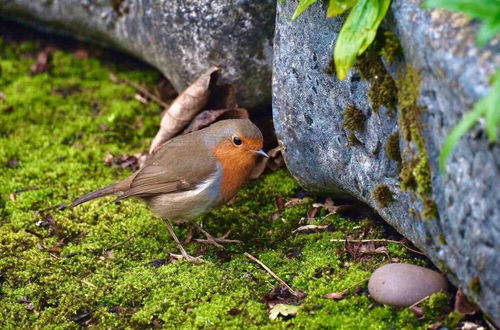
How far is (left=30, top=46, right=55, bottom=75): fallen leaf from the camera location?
6.68 metres

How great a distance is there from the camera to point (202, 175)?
4.50 meters

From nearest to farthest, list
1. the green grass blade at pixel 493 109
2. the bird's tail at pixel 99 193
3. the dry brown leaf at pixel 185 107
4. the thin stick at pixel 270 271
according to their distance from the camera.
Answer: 1. the green grass blade at pixel 493 109
2. the thin stick at pixel 270 271
3. the bird's tail at pixel 99 193
4. the dry brown leaf at pixel 185 107

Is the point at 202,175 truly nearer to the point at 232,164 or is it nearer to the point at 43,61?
the point at 232,164

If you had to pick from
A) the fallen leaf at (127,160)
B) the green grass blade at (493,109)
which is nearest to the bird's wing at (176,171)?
the fallen leaf at (127,160)

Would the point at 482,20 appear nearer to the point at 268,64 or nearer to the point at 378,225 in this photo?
the point at 378,225

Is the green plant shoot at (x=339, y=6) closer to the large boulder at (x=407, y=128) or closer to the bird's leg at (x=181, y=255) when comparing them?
the large boulder at (x=407, y=128)

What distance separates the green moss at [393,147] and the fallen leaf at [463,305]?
0.71 meters

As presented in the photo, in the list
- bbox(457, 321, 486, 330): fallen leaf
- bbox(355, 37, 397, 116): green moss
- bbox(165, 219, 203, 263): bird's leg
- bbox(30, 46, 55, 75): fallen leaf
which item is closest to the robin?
bbox(165, 219, 203, 263): bird's leg

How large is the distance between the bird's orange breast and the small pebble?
1.28m

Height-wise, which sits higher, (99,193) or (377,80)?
(377,80)

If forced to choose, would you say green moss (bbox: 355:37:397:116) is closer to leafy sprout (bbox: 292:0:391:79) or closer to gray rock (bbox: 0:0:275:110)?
leafy sprout (bbox: 292:0:391:79)

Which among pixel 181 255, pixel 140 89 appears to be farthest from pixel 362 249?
pixel 140 89

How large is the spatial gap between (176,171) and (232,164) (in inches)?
14.5

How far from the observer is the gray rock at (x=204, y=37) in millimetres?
5070
